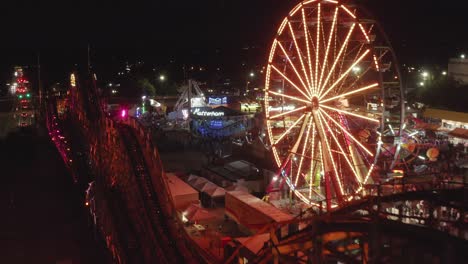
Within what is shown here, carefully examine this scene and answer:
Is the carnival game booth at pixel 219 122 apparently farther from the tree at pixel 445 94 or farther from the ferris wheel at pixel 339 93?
the ferris wheel at pixel 339 93

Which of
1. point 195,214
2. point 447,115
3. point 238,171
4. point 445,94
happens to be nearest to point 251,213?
point 195,214

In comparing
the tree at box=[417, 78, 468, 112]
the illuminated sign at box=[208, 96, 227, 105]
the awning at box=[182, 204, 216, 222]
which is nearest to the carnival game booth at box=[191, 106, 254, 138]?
the illuminated sign at box=[208, 96, 227, 105]

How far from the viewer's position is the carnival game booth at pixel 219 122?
36281 mm

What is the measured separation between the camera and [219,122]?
3788 centimetres

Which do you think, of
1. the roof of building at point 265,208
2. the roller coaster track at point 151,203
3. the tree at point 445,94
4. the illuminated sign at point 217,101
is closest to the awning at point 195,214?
the roof of building at point 265,208

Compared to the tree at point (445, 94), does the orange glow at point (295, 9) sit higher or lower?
higher

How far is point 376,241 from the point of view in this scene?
6.69m

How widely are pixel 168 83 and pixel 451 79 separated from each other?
34.6 m

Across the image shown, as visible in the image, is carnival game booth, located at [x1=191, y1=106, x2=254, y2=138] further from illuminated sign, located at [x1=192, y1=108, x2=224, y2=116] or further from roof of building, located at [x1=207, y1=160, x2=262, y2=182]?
roof of building, located at [x1=207, y1=160, x2=262, y2=182]

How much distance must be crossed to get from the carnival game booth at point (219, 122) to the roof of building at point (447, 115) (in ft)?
39.2

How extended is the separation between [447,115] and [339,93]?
16.2 m

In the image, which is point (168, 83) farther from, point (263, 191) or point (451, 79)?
point (263, 191)

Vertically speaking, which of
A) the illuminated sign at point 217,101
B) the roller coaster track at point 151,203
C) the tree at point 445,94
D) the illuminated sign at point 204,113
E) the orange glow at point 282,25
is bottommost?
the roller coaster track at point 151,203

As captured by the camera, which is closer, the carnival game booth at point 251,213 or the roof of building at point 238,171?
the carnival game booth at point 251,213
